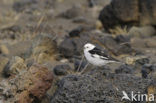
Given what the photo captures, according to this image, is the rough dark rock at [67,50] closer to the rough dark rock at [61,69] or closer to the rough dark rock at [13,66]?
the rough dark rock at [61,69]

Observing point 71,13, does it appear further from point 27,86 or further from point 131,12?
point 27,86

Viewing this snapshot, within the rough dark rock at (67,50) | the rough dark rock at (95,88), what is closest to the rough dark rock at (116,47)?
the rough dark rock at (67,50)

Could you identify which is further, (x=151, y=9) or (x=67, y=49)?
(x=151, y=9)

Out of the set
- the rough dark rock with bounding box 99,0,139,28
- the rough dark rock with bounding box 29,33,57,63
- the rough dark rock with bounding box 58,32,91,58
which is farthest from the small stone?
the rough dark rock with bounding box 99,0,139,28

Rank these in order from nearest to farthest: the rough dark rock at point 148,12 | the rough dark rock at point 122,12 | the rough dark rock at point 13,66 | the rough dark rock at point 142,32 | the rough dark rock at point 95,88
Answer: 1. the rough dark rock at point 95,88
2. the rough dark rock at point 13,66
3. the rough dark rock at point 142,32
4. the rough dark rock at point 148,12
5. the rough dark rock at point 122,12

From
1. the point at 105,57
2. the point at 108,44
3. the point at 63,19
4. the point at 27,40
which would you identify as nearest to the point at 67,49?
the point at 108,44

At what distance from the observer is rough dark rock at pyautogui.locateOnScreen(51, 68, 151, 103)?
18.4 feet

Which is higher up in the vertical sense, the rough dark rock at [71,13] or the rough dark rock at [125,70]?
the rough dark rock at [125,70]

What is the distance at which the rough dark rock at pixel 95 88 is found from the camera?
18.4ft

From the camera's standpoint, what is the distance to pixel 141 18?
1243 cm

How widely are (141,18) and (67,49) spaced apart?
3630mm

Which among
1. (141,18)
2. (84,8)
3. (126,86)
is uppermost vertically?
(126,86)

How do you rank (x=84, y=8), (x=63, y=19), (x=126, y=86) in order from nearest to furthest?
(x=126, y=86), (x=63, y=19), (x=84, y=8)

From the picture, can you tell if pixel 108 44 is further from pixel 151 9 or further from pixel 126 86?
pixel 126 86
